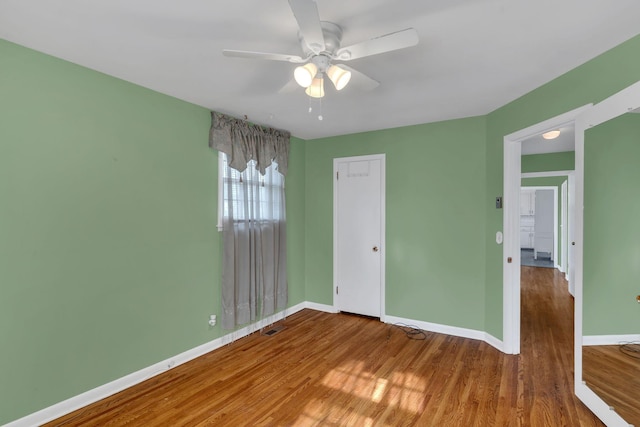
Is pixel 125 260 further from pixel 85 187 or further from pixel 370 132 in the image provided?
pixel 370 132

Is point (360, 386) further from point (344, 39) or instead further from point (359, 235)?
point (344, 39)

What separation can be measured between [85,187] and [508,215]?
12.1 ft

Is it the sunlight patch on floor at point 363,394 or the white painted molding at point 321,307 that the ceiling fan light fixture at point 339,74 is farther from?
the white painted molding at point 321,307

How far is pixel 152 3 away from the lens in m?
1.51

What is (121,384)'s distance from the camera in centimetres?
238

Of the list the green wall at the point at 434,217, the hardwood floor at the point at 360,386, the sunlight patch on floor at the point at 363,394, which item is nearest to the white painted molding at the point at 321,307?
the hardwood floor at the point at 360,386

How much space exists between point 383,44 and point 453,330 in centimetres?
320

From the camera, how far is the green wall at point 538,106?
74.3 inches

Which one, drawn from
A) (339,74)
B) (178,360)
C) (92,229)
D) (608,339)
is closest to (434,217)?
(608,339)

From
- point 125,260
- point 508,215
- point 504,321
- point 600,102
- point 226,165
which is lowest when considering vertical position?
point 504,321

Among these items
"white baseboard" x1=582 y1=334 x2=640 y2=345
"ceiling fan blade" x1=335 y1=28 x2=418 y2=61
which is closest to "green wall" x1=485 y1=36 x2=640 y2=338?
"white baseboard" x1=582 y1=334 x2=640 y2=345

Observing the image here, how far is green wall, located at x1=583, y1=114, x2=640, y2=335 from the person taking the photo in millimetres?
1924

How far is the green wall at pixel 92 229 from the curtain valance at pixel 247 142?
137 mm

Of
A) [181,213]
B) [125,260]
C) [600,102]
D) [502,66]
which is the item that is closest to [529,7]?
[502,66]
